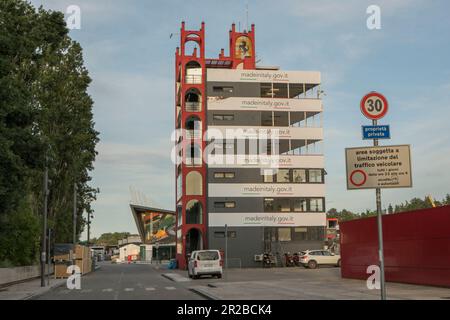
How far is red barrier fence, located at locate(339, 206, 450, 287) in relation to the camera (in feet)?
77.5

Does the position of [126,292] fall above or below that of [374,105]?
below

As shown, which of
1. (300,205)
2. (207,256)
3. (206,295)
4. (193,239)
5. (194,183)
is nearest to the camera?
(206,295)

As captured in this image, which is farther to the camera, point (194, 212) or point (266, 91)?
point (266, 91)

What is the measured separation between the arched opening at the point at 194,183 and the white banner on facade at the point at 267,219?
354cm

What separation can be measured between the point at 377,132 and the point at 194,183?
49574mm

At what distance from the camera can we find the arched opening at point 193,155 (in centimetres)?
6256

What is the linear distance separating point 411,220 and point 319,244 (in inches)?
Result: 1418

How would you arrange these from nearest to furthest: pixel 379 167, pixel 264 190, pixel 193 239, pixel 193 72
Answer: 1. pixel 379 167
2. pixel 264 190
3. pixel 193 72
4. pixel 193 239

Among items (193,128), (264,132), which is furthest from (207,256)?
(193,128)

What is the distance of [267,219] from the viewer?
60.6 m

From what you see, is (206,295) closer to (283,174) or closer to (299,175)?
(283,174)

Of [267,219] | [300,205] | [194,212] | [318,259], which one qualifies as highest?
[300,205]
